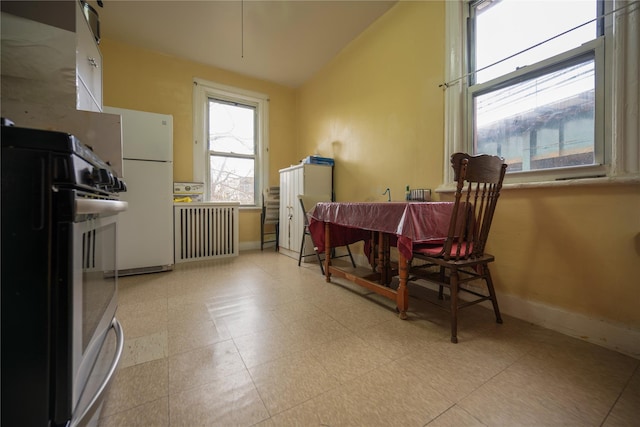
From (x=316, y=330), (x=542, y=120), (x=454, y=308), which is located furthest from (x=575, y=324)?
(x=316, y=330)

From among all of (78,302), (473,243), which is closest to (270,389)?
(78,302)

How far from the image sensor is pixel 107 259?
0.98 m

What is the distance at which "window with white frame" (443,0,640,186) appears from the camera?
4.21ft

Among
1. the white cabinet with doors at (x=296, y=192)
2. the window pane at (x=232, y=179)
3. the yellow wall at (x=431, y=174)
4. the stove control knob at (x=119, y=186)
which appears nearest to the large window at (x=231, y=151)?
A: the window pane at (x=232, y=179)

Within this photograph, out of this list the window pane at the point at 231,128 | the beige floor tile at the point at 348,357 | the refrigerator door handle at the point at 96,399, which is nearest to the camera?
the refrigerator door handle at the point at 96,399

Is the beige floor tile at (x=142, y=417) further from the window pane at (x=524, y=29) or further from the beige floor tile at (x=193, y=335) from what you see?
the window pane at (x=524, y=29)

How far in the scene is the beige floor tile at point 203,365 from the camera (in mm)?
1023

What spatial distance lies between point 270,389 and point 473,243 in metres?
1.40

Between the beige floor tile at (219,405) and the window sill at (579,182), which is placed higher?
the window sill at (579,182)

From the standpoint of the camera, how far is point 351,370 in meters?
1.10

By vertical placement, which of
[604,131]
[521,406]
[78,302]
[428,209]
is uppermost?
[604,131]

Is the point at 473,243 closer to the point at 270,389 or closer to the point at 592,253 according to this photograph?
the point at 592,253

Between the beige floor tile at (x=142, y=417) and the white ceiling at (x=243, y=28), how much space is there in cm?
327

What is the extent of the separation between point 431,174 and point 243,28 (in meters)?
2.70
